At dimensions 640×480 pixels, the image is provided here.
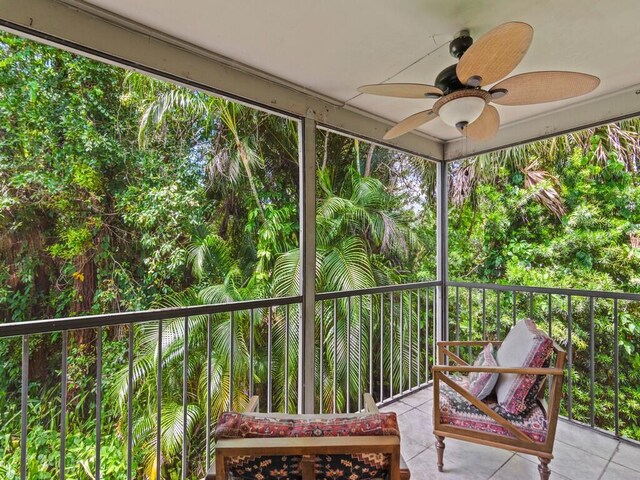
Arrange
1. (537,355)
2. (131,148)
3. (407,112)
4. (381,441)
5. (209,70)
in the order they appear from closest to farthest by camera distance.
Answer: (381,441), (537,355), (209,70), (407,112), (131,148)

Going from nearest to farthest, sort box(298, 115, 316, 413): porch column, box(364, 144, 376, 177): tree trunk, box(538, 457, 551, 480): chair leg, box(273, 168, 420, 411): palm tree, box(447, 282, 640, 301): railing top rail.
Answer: box(538, 457, 551, 480): chair leg, box(447, 282, 640, 301): railing top rail, box(298, 115, 316, 413): porch column, box(273, 168, 420, 411): palm tree, box(364, 144, 376, 177): tree trunk

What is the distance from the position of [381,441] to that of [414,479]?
130cm

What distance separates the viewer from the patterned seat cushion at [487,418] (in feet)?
5.71

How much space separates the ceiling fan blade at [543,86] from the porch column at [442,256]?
190cm

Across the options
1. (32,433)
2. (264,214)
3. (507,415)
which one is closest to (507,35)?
(507,415)

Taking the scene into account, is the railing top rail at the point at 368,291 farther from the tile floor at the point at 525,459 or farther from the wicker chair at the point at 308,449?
the wicker chair at the point at 308,449

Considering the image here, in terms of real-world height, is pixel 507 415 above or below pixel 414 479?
above

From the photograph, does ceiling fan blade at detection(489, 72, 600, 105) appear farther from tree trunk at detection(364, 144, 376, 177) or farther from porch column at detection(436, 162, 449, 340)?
tree trunk at detection(364, 144, 376, 177)

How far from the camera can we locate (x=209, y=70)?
1929mm

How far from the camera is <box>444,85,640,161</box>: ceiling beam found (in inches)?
93.4

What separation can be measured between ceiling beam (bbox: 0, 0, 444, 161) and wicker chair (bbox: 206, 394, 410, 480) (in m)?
1.80

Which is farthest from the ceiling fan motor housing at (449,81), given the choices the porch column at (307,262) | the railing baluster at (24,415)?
the railing baluster at (24,415)

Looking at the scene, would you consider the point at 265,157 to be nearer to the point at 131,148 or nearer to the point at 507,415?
the point at 131,148

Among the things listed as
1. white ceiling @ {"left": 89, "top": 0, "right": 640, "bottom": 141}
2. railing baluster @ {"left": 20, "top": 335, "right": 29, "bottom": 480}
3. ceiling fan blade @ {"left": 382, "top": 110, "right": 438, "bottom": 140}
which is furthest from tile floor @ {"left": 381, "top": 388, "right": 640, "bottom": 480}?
white ceiling @ {"left": 89, "top": 0, "right": 640, "bottom": 141}
